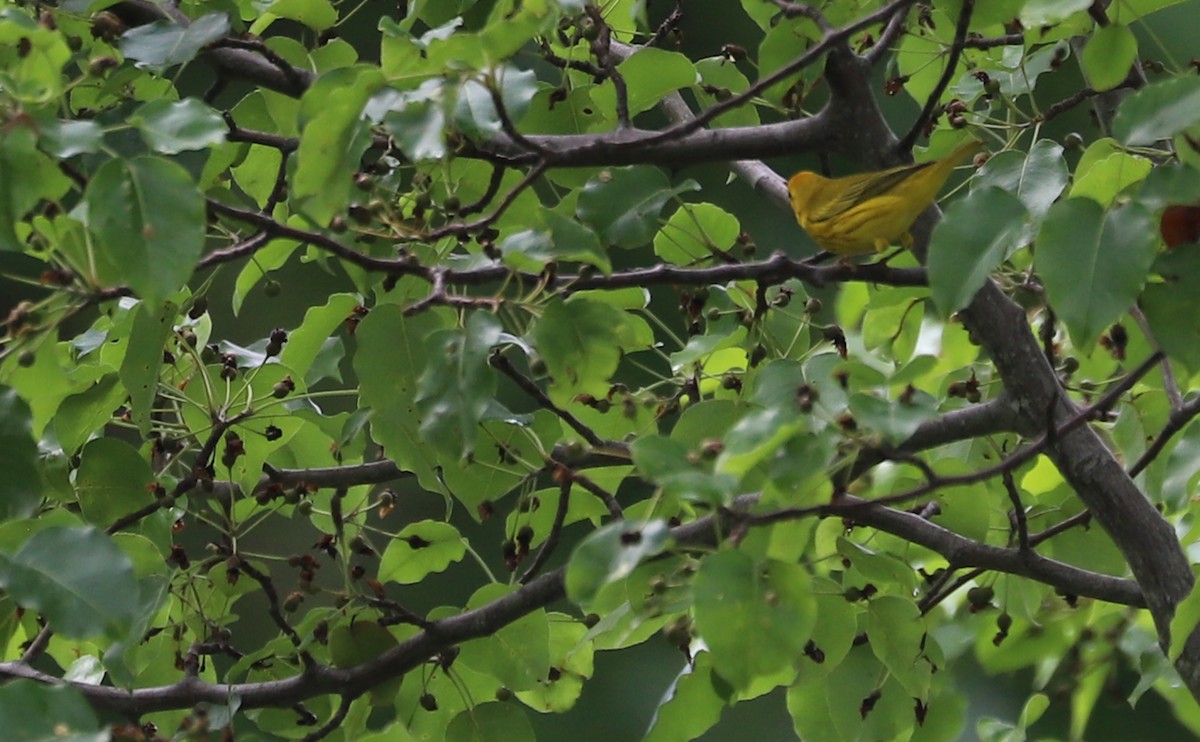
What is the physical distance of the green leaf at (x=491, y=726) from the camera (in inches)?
52.8

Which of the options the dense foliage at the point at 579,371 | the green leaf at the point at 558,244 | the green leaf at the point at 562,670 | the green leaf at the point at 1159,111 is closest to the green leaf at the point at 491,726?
the dense foliage at the point at 579,371

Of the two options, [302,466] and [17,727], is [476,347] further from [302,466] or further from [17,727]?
[302,466]

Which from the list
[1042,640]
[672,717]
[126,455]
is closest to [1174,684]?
[1042,640]

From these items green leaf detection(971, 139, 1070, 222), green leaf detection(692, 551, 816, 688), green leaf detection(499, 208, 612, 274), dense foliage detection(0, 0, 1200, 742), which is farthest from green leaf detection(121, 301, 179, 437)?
green leaf detection(971, 139, 1070, 222)

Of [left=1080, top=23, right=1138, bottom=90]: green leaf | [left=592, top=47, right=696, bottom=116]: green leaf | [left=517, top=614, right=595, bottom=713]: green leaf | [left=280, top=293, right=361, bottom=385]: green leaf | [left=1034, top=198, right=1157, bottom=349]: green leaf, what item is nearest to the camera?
[left=1034, top=198, right=1157, bottom=349]: green leaf

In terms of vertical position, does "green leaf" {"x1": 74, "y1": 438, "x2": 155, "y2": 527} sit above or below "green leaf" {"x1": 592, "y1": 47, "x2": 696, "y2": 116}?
below

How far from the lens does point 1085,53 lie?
1109 mm

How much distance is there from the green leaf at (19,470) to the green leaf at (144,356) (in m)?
0.11

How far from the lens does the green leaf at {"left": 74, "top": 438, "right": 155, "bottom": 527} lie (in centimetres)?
130

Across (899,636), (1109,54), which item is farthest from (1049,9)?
(899,636)

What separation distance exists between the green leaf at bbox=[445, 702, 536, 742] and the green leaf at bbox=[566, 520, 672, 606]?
0.55 meters

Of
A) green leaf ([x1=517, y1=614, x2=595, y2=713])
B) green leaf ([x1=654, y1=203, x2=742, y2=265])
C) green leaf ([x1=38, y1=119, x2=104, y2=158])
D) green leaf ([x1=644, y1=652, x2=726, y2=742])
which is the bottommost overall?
green leaf ([x1=517, y1=614, x2=595, y2=713])

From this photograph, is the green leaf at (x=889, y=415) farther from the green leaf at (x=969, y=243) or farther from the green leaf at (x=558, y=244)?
the green leaf at (x=558, y=244)

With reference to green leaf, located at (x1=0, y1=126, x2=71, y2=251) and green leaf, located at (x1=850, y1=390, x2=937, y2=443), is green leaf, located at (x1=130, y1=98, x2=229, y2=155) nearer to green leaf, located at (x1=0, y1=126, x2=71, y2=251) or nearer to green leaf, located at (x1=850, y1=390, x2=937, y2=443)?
green leaf, located at (x1=0, y1=126, x2=71, y2=251)
